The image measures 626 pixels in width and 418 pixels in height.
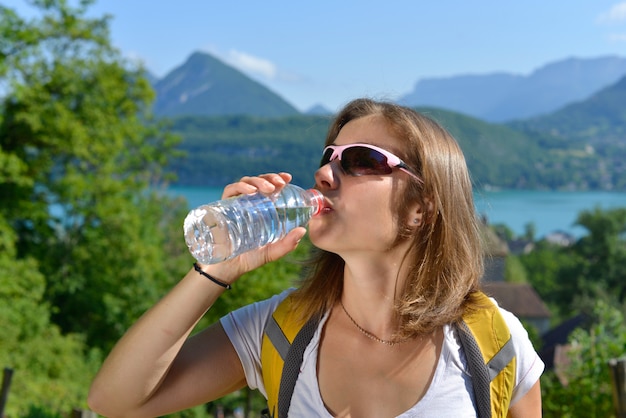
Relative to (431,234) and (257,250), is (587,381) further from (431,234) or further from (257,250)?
(257,250)

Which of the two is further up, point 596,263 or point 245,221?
point 245,221

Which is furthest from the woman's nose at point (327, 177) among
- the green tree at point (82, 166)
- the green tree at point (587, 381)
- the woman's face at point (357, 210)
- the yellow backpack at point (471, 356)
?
the green tree at point (82, 166)

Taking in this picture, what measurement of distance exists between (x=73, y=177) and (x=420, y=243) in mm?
18620

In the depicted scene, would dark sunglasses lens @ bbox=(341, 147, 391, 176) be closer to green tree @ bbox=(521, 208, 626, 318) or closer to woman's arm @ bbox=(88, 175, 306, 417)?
woman's arm @ bbox=(88, 175, 306, 417)

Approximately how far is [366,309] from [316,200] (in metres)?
0.34

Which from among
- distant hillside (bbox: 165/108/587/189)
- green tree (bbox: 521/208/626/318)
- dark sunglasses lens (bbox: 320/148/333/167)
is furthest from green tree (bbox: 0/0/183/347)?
green tree (bbox: 521/208/626/318)

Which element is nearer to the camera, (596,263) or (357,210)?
(357,210)

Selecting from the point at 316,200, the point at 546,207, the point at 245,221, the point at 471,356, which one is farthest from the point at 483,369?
the point at 546,207

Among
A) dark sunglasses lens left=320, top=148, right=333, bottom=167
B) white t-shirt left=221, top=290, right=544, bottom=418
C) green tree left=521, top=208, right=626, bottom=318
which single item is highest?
dark sunglasses lens left=320, top=148, right=333, bottom=167

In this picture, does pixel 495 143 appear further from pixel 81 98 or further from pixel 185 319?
pixel 185 319

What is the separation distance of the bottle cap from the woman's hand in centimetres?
6

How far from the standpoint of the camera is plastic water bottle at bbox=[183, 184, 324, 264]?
1695 mm

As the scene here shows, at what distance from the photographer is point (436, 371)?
5.62 feet

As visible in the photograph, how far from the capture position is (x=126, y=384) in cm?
167
